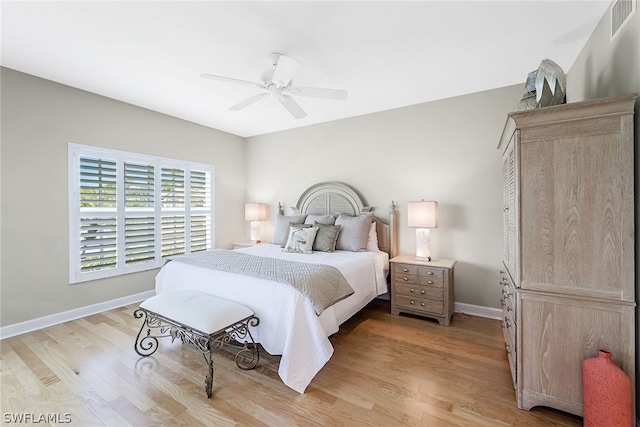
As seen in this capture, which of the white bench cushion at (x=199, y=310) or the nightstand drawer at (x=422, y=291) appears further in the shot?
the nightstand drawer at (x=422, y=291)

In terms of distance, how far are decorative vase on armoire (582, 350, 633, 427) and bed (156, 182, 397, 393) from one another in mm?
1498

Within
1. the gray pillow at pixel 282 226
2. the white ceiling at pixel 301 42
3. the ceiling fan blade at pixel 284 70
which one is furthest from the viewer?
the gray pillow at pixel 282 226

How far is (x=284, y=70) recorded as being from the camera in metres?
2.43

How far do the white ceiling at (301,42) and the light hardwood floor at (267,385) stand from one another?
271 centimetres

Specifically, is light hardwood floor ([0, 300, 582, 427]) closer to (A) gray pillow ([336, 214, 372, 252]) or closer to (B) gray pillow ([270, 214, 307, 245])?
(A) gray pillow ([336, 214, 372, 252])

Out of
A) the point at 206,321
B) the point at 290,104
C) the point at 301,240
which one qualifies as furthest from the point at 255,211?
the point at 206,321

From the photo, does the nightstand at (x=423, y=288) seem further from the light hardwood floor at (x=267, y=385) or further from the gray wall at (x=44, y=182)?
the gray wall at (x=44, y=182)

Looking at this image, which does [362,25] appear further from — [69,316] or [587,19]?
[69,316]

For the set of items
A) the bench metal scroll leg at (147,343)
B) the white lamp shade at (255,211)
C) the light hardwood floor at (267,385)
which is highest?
the white lamp shade at (255,211)

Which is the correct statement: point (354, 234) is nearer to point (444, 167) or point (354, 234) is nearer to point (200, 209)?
point (444, 167)

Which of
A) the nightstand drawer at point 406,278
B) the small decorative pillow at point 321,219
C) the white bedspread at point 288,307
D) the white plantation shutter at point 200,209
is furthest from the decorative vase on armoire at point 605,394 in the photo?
the white plantation shutter at point 200,209

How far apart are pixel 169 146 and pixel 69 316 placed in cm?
254

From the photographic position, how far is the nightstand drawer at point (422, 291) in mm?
2996

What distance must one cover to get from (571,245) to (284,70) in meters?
2.49
